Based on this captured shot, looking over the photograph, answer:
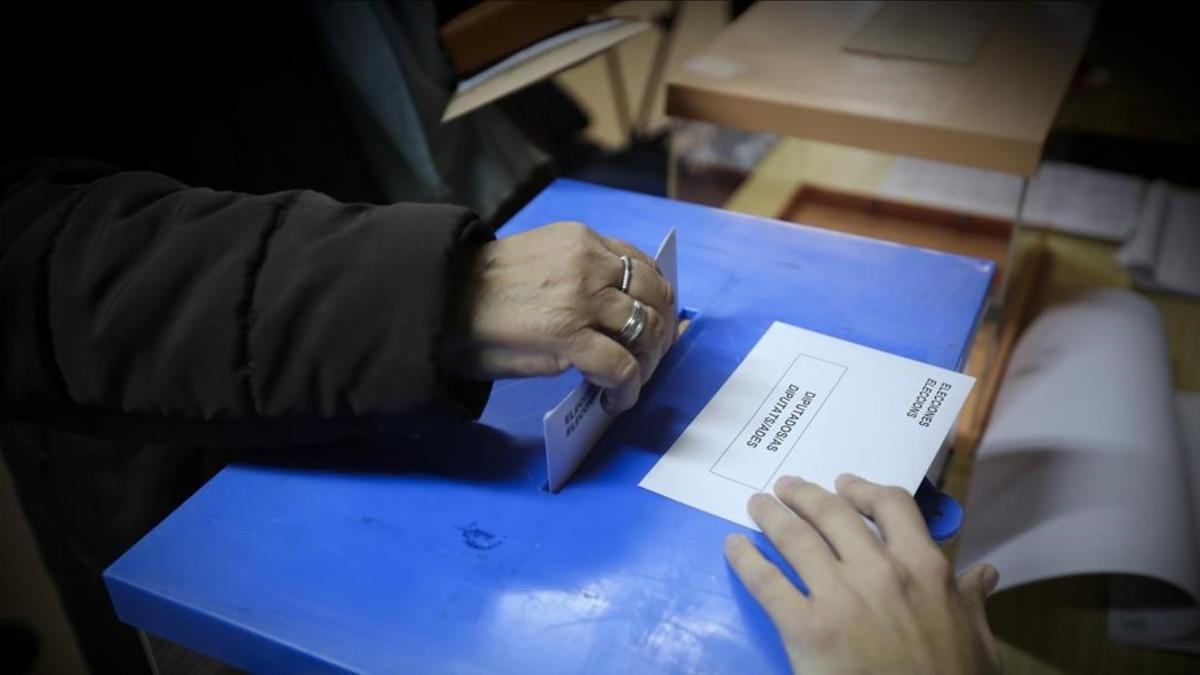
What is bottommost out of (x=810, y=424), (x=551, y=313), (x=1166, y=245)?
(x=1166, y=245)

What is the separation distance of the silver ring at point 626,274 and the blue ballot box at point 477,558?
0.09 m

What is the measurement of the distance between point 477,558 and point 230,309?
0.19m

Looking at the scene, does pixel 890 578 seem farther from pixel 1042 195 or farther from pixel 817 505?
pixel 1042 195

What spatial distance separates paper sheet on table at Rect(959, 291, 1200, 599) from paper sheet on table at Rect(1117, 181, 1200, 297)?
0.58 feet

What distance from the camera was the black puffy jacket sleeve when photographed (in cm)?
47

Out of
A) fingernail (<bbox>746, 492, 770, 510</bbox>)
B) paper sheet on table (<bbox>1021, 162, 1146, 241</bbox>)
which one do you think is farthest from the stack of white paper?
fingernail (<bbox>746, 492, 770, 510</bbox>)

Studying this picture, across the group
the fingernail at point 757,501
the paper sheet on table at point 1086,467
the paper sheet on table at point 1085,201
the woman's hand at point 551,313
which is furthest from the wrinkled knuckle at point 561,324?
the paper sheet on table at point 1085,201

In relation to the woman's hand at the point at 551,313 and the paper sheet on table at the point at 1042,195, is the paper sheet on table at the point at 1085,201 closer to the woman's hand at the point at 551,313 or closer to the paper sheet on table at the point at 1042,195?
the paper sheet on table at the point at 1042,195

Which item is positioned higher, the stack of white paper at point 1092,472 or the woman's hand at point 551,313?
the woman's hand at point 551,313

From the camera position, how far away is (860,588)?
1.40 feet

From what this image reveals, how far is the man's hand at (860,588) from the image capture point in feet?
1.33

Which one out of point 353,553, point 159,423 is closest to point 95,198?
point 159,423

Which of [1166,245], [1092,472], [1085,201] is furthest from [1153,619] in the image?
[1085,201]

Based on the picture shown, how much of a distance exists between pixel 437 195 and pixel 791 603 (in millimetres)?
571
